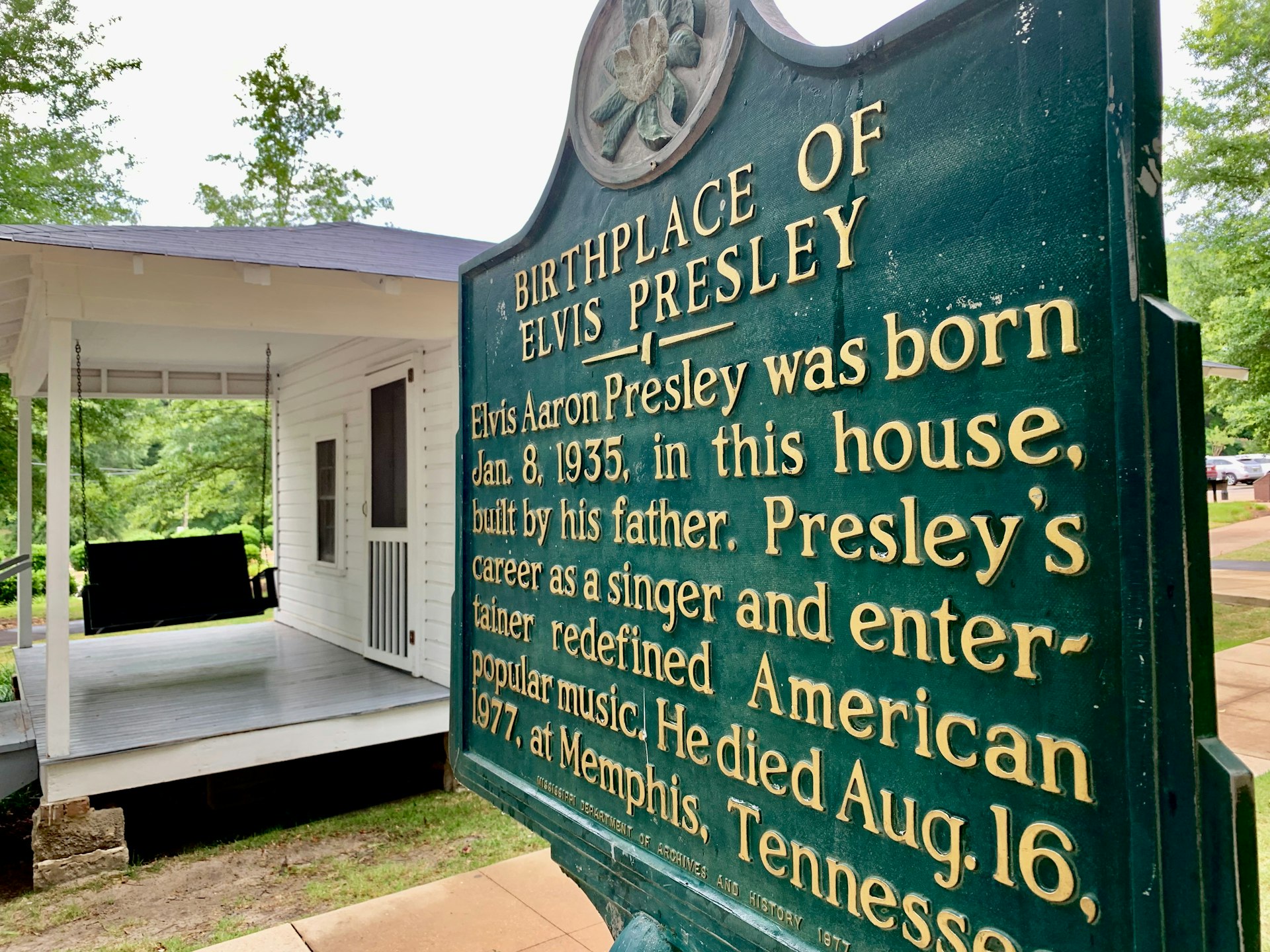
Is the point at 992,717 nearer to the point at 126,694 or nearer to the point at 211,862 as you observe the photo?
the point at 211,862

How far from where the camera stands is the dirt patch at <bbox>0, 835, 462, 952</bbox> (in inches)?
157

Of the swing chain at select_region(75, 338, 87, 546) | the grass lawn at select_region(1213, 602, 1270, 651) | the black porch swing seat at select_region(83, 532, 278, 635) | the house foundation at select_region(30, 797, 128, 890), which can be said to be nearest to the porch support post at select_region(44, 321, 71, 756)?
the house foundation at select_region(30, 797, 128, 890)

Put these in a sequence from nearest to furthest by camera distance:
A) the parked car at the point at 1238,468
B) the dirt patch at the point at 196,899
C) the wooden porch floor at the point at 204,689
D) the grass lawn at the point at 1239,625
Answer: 1. the dirt patch at the point at 196,899
2. the wooden porch floor at the point at 204,689
3. the grass lawn at the point at 1239,625
4. the parked car at the point at 1238,468

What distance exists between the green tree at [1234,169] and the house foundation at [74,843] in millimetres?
13390

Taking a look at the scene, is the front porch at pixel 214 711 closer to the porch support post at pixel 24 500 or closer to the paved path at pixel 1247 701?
the porch support post at pixel 24 500

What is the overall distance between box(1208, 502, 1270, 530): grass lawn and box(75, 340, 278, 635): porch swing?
20408mm

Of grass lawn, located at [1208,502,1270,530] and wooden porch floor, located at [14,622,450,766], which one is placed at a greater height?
grass lawn, located at [1208,502,1270,530]

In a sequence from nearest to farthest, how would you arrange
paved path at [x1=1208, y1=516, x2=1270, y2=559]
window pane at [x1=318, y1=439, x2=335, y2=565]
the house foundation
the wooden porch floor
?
the house foundation, the wooden porch floor, window pane at [x1=318, y1=439, x2=335, y2=565], paved path at [x1=1208, y1=516, x2=1270, y2=559]

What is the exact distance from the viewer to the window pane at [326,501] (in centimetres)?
875

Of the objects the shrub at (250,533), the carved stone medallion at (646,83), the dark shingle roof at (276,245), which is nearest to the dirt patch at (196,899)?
the dark shingle roof at (276,245)

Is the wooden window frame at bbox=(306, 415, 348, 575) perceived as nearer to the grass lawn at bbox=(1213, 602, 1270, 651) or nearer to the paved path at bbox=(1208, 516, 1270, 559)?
the grass lawn at bbox=(1213, 602, 1270, 651)

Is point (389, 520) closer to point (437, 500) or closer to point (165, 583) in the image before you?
point (437, 500)

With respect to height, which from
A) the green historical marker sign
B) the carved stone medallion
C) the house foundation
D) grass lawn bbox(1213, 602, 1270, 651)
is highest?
the carved stone medallion

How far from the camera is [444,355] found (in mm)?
6496
